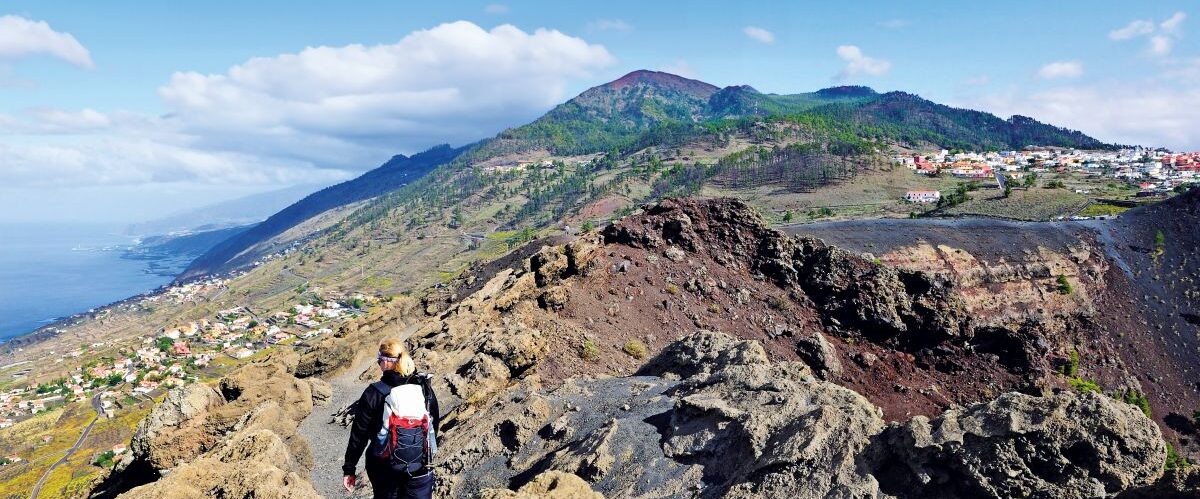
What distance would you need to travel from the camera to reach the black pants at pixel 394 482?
6180 mm

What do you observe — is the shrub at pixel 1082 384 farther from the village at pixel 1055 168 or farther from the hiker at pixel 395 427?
the village at pixel 1055 168

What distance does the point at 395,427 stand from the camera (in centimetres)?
600

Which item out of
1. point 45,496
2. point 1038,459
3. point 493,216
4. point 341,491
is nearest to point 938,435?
point 1038,459

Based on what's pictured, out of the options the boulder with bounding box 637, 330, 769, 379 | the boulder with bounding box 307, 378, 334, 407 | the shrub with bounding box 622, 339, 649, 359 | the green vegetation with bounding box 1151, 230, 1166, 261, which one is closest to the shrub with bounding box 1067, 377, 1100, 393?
the boulder with bounding box 637, 330, 769, 379

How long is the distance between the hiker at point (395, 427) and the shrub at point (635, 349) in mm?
14599

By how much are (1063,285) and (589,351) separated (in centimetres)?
4069

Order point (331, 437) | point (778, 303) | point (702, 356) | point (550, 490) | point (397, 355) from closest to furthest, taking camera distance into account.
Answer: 1. point (397, 355)
2. point (550, 490)
3. point (331, 437)
4. point (702, 356)
5. point (778, 303)

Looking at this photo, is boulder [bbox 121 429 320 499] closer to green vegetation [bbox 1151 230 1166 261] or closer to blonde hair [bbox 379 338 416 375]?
blonde hair [bbox 379 338 416 375]

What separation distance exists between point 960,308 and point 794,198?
7322cm

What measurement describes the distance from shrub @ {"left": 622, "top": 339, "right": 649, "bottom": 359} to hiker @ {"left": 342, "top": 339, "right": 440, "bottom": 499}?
14599 mm

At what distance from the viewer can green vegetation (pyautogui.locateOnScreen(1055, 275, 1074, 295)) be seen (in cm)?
4175

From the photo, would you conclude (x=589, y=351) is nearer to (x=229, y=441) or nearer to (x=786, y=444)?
(x=786, y=444)

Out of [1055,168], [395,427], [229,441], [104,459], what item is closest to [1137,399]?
[395,427]

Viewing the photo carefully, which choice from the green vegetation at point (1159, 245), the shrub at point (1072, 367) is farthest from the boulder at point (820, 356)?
the green vegetation at point (1159, 245)
